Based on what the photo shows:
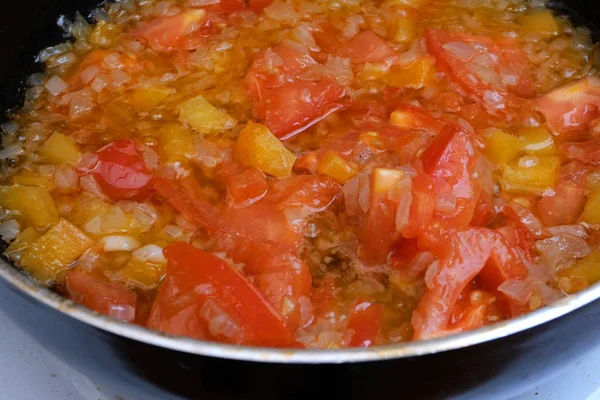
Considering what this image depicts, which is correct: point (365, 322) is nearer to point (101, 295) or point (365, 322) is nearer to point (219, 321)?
point (219, 321)

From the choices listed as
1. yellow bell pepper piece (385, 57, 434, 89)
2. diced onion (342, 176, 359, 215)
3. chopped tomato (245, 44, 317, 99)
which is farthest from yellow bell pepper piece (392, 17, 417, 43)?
diced onion (342, 176, 359, 215)

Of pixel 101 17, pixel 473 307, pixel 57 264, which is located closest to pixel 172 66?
pixel 101 17

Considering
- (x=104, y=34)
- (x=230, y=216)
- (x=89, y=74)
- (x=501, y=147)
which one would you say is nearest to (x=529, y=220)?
(x=501, y=147)

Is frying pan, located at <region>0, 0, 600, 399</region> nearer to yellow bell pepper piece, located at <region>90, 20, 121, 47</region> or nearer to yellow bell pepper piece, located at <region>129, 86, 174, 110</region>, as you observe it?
yellow bell pepper piece, located at <region>129, 86, 174, 110</region>

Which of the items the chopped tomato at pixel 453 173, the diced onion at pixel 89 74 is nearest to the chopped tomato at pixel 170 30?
the diced onion at pixel 89 74

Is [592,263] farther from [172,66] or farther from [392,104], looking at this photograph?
[172,66]
